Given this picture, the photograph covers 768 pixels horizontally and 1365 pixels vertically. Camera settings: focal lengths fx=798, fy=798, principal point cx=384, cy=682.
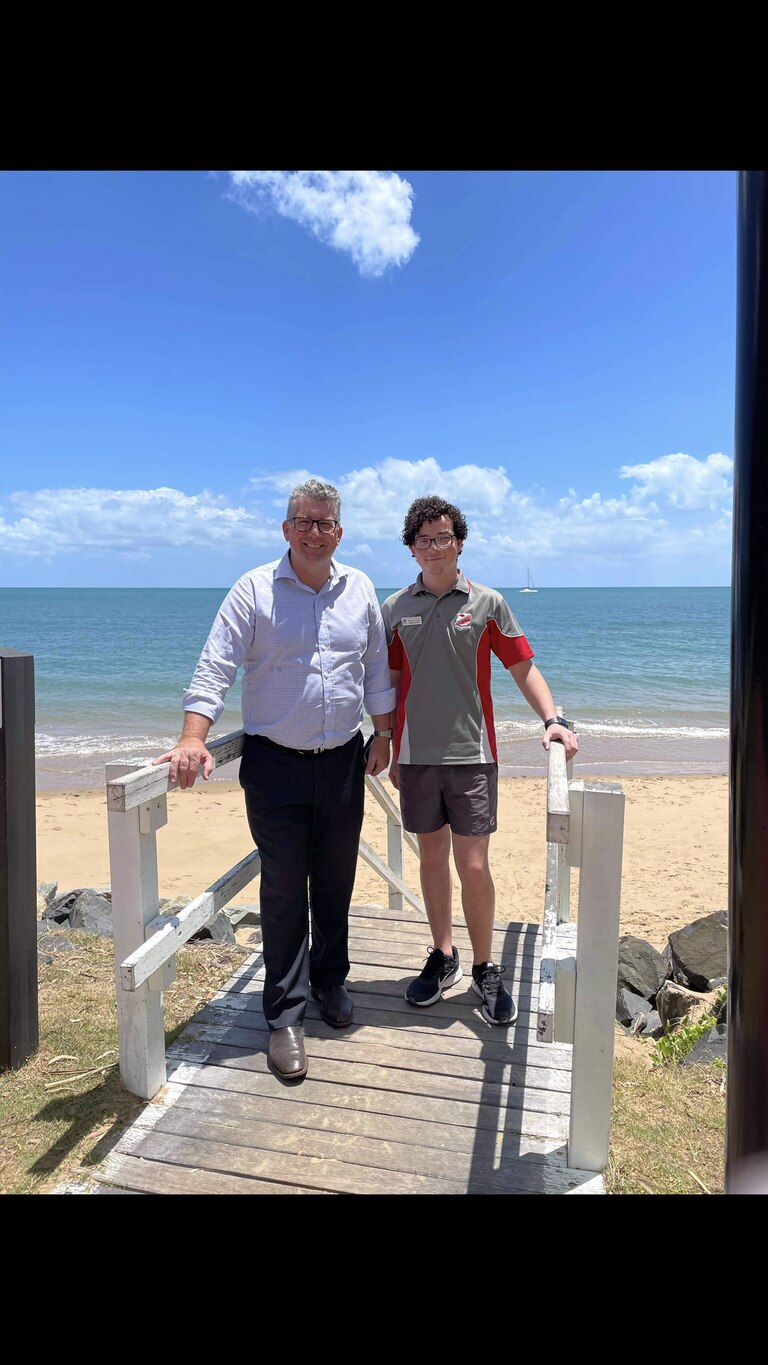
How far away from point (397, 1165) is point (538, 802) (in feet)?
29.3

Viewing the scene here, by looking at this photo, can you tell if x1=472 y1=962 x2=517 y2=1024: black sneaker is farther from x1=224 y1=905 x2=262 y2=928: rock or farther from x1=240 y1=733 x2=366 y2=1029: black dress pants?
x1=224 y1=905 x2=262 y2=928: rock

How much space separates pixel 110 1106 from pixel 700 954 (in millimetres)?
3755

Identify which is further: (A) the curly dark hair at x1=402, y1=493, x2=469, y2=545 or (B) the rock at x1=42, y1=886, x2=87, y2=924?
(B) the rock at x1=42, y1=886, x2=87, y2=924

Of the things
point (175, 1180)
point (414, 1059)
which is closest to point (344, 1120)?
point (414, 1059)

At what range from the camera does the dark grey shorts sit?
3.20 m

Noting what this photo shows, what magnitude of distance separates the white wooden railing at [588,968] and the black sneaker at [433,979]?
988 millimetres

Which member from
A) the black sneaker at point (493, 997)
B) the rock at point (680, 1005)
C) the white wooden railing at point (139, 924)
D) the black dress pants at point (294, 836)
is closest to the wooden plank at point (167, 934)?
the white wooden railing at point (139, 924)

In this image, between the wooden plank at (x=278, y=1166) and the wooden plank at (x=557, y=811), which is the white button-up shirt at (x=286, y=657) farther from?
the wooden plank at (x=278, y=1166)

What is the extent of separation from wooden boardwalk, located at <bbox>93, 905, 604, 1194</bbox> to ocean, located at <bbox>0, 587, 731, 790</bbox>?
3.96 ft

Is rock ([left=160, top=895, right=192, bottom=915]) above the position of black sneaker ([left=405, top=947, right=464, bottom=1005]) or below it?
below

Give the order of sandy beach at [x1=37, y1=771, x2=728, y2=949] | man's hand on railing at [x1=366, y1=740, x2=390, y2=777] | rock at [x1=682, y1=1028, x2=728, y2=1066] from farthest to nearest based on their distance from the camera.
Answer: sandy beach at [x1=37, y1=771, x2=728, y2=949]
rock at [x1=682, y1=1028, x2=728, y2=1066]
man's hand on railing at [x1=366, y1=740, x2=390, y2=777]

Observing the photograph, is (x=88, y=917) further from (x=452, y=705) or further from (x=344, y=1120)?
(x=452, y=705)

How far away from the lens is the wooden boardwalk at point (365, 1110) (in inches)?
94.1

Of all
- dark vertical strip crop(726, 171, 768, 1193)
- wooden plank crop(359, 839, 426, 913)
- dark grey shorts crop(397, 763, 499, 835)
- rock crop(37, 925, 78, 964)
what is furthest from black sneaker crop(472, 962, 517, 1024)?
dark vertical strip crop(726, 171, 768, 1193)
